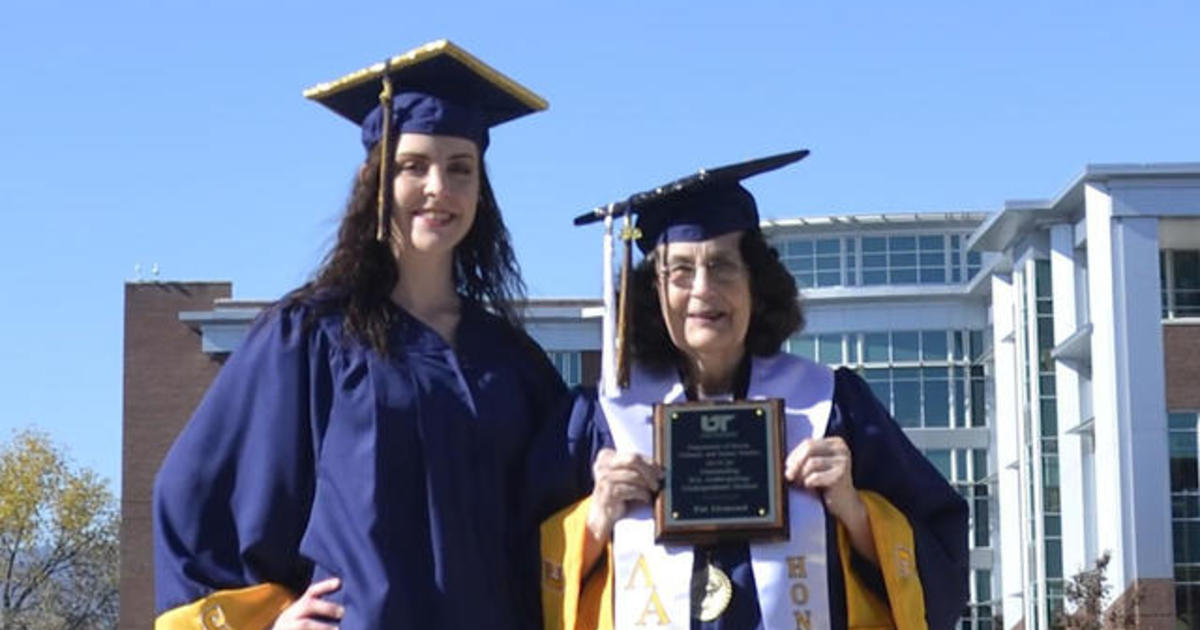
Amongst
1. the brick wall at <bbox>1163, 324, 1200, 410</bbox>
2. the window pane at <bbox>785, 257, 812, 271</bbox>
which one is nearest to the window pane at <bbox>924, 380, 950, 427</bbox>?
the window pane at <bbox>785, 257, 812, 271</bbox>

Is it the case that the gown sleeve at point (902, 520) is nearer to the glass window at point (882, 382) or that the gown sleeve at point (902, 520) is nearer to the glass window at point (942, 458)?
the glass window at point (942, 458)

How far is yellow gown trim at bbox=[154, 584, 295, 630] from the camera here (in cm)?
625

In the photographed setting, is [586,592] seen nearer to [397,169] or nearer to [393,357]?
[393,357]

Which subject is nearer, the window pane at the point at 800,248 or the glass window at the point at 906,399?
the glass window at the point at 906,399

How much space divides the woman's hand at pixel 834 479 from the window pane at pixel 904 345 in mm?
56190

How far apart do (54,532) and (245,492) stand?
199ft

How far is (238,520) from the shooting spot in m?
6.37

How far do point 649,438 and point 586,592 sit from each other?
18.2 inches

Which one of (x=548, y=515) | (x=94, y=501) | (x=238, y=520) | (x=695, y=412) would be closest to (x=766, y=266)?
(x=695, y=412)

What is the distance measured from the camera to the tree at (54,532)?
62938mm

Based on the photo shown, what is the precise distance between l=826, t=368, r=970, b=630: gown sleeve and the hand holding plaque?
0.23m

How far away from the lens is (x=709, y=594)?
646 cm

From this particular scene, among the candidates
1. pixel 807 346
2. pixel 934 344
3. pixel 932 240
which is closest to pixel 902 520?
pixel 934 344

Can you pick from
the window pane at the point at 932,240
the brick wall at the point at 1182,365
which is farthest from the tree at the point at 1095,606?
the window pane at the point at 932,240
